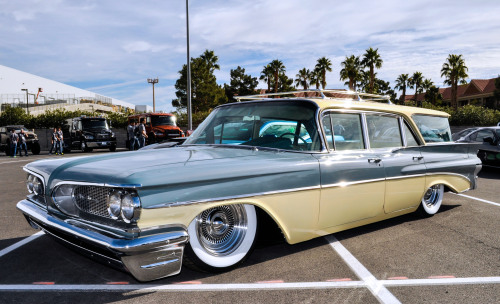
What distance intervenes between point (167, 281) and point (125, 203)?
2.96 feet

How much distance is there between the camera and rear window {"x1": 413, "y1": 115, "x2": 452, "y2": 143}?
484cm

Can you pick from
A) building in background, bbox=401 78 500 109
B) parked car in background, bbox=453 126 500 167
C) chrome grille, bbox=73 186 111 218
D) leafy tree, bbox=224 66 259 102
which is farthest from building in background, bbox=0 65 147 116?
chrome grille, bbox=73 186 111 218

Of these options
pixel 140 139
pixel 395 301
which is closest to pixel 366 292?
pixel 395 301

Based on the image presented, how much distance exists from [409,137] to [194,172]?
3086 millimetres

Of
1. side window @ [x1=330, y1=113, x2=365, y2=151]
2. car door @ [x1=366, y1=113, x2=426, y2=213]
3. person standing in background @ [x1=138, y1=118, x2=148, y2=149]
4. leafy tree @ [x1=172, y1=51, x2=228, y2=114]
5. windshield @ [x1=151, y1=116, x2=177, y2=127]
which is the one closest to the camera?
side window @ [x1=330, y1=113, x2=365, y2=151]

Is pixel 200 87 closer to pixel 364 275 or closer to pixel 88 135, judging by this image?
pixel 88 135

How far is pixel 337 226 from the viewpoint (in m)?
3.56

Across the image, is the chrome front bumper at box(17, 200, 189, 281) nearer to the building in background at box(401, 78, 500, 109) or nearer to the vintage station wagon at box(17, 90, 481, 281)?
the vintage station wagon at box(17, 90, 481, 281)

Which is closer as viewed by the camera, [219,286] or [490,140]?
[219,286]

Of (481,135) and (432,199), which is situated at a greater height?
(481,135)

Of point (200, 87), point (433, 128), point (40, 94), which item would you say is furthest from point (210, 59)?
point (40, 94)

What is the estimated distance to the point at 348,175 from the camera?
3.59 m

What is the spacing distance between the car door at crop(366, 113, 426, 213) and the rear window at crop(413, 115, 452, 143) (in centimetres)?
26

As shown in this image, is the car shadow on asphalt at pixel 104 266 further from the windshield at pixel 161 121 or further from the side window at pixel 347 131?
the windshield at pixel 161 121
